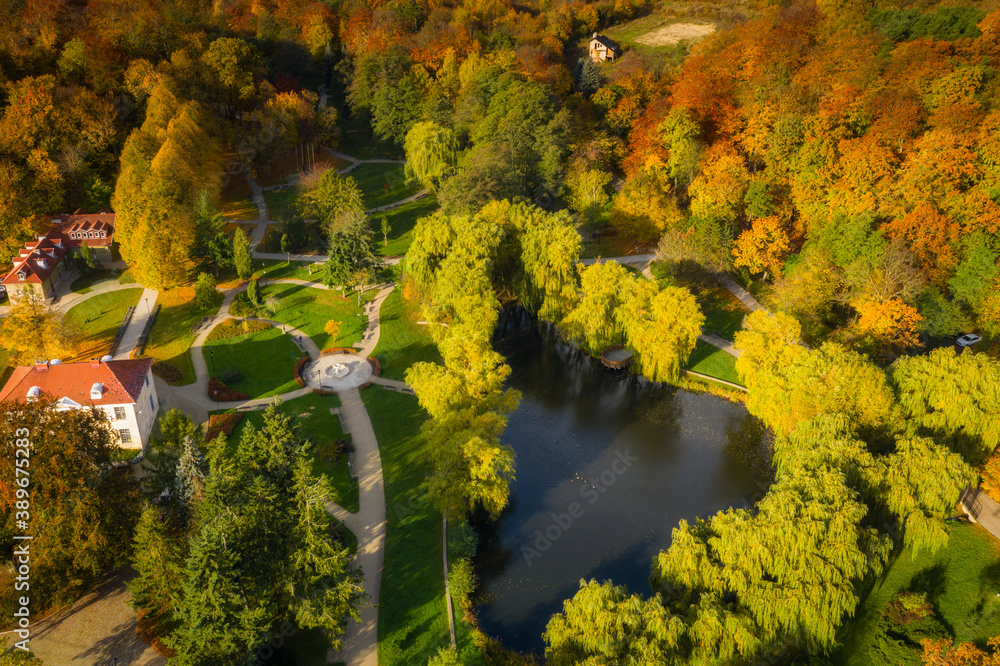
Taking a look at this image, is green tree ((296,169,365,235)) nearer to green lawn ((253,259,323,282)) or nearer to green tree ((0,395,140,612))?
green lawn ((253,259,323,282))

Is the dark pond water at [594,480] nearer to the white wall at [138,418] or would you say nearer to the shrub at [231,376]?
the shrub at [231,376]

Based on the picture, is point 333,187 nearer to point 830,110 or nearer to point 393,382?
point 393,382

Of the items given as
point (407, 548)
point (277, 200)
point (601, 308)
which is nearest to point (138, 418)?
point (407, 548)

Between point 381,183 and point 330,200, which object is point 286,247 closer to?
point 330,200

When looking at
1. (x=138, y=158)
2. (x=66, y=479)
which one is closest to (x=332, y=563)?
(x=66, y=479)

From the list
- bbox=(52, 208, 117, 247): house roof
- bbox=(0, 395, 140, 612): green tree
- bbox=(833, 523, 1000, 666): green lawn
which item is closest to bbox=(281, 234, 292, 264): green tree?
bbox=(52, 208, 117, 247): house roof
